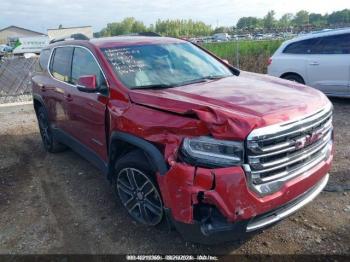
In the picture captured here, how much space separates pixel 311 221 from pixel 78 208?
8.60ft

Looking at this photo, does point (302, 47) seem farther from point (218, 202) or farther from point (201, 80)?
point (218, 202)

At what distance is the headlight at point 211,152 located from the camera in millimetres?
2617

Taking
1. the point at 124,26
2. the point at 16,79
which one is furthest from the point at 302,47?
the point at 124,26

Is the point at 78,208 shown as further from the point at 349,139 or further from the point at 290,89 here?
the point at 349,139

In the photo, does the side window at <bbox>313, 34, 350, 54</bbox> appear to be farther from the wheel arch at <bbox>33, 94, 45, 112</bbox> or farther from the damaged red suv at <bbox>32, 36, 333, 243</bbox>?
the wheel arch at <bbox>33, 94, 45, 112</bbox>

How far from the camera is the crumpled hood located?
2617 millimetres

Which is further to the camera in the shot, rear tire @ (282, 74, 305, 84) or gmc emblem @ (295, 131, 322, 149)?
rear tire @ (282, 74, 305, 84)

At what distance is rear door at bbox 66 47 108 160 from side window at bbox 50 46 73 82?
7.7 inches

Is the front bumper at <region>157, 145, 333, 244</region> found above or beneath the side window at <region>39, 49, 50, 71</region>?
beneath

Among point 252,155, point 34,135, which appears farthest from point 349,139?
point 34,135

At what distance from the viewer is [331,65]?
26.0 feet

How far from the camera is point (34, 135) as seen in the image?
7555 mm

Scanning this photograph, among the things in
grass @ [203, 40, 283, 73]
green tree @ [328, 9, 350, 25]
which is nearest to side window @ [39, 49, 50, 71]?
grass @ [203, 40, 283, 73]

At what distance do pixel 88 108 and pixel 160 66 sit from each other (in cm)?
98
